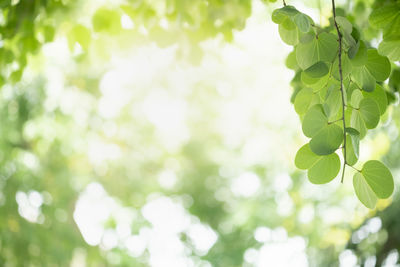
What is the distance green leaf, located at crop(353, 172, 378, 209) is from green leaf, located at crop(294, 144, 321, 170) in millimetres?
68

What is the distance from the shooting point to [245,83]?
16.9 feet

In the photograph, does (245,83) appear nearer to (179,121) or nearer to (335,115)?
(179,121)

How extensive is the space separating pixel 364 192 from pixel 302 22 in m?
0.28

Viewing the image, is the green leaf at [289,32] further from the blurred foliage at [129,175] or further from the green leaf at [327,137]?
the blurred foliage at [129,175]

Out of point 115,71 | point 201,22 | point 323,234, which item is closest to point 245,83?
point 115,71

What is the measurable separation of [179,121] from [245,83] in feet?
3.85

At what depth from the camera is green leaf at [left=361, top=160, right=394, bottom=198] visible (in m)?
0.61

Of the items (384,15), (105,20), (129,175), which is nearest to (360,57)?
(384,15)

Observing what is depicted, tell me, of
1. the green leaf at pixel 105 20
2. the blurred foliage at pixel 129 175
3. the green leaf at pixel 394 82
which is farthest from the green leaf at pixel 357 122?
the blurred foliage at pixel 129 175

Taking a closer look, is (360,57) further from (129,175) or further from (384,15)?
(129,175)

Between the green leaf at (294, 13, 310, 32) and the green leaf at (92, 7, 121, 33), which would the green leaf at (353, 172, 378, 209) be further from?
the green leaf at (92, 7, 121, 33)

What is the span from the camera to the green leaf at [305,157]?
65 cm

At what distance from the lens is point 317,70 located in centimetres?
65

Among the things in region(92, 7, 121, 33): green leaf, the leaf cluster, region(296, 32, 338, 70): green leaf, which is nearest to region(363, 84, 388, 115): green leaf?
the leaf cluster
